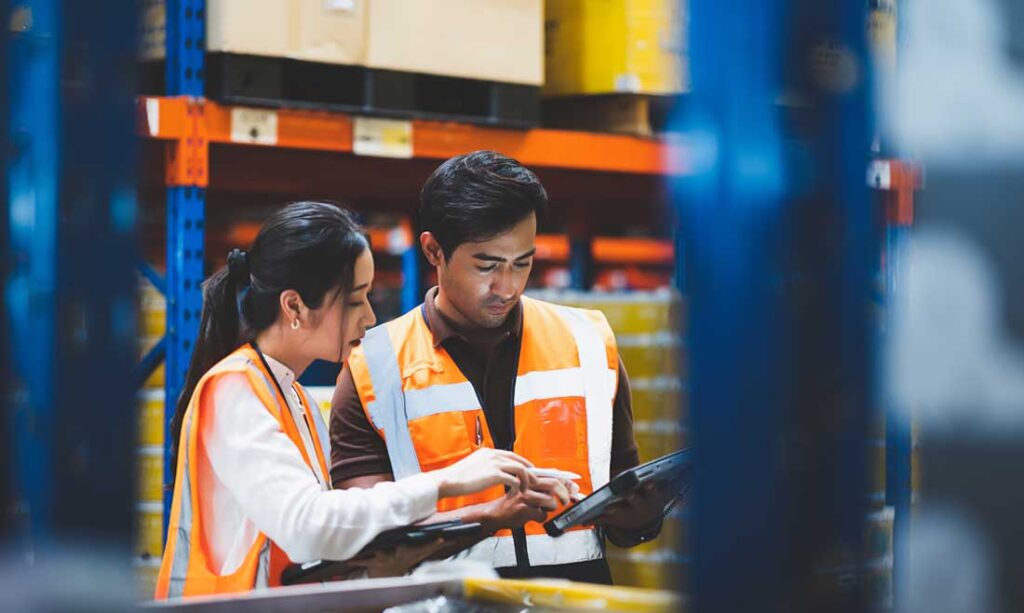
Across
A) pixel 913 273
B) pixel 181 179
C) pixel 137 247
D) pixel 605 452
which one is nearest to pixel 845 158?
pixel 913 273

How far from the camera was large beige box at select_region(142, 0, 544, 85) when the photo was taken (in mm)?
4359

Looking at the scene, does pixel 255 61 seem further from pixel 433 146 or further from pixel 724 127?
pixel 724 127

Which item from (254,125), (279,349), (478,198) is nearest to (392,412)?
(279,349)

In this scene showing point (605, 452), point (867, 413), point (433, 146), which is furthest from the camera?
point (433, 146)

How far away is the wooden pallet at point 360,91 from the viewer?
14.5 ft

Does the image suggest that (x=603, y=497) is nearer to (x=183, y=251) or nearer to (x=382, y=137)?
(x=183, y=251)

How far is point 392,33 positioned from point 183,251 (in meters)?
1.04

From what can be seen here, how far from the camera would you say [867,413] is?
3.93 feet

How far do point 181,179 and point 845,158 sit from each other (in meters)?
3.45

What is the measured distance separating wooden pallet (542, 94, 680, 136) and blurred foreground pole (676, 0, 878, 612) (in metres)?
4.23

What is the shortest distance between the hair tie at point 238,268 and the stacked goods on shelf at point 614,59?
7.57 ft

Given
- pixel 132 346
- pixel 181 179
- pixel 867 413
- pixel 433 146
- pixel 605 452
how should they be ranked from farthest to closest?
pixel 433 146 < pixel 181 179 < pixel 605 452 < pixel 867 413 < pixel 132 346

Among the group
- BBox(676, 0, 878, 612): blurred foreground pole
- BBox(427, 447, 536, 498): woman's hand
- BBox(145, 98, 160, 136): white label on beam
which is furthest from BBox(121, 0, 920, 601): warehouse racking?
BBox(676, 0, 878, 612): blurred foreground pole

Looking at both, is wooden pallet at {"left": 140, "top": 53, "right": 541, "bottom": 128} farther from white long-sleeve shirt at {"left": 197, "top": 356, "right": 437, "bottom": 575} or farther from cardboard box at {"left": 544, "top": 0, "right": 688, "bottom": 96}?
white long-sleeve shirt at {"left": 197, "top": 356, "right": 437, "bottom": 575}
